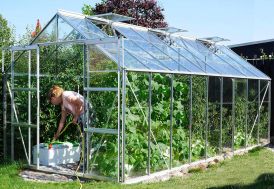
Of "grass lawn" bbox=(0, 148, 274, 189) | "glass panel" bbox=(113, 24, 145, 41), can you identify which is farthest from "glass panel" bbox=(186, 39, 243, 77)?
"grass lawn" bbox=(0, 148, 274, 189)

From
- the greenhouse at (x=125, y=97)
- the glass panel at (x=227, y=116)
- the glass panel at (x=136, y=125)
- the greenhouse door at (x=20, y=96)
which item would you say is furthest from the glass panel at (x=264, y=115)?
the greenhouse door at (x=20, y=96)

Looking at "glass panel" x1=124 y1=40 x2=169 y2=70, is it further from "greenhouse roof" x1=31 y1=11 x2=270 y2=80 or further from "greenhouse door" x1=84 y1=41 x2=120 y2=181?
"greenhouse door" x1=84 y1=41 x2=120 y2=181

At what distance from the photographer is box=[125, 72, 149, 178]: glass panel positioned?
752cm

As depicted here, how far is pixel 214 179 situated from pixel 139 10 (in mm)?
18455

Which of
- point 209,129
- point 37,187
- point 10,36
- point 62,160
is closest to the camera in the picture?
point 37,187

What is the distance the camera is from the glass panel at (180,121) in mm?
8882

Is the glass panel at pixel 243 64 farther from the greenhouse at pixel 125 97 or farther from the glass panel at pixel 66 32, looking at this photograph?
the glass panel at pixel 66 32

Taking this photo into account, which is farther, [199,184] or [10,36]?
[10,36]

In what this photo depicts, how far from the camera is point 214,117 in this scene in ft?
34.4

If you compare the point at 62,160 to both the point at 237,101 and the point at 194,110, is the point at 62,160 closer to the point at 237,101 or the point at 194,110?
the point at 194,110

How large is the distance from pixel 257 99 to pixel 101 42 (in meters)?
6.93

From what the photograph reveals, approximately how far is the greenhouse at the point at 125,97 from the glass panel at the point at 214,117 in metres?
0.02

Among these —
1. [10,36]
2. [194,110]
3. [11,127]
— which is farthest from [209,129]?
[10,36]

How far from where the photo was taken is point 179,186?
7.10 m
